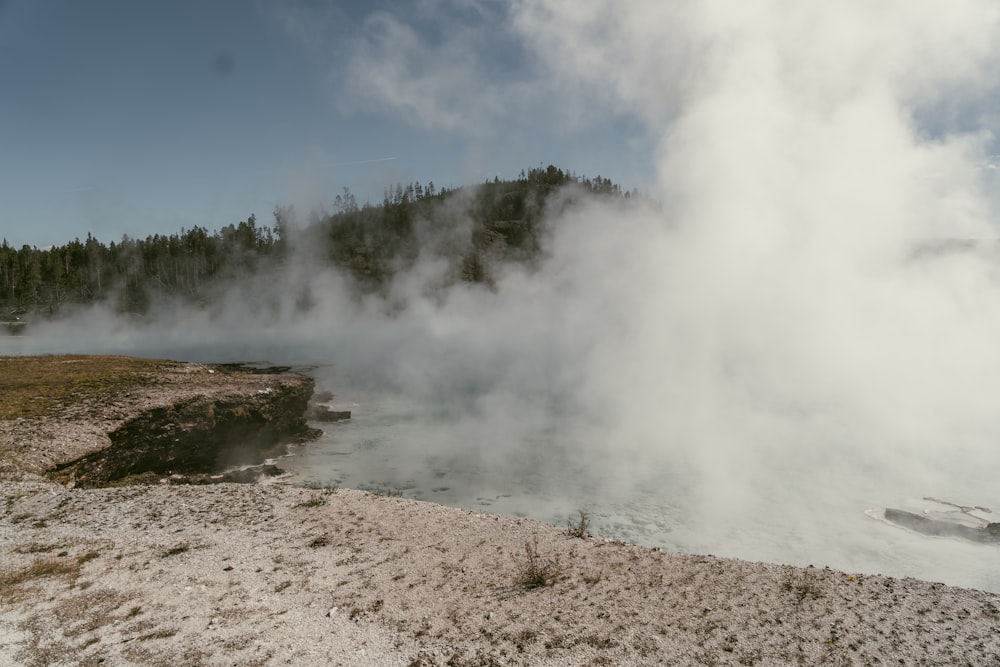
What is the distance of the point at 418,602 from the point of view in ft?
28.8

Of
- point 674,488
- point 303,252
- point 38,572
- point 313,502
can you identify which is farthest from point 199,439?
point 303,252

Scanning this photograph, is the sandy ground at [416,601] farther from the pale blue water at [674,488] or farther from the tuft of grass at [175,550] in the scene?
the pale blue water at [674,488]

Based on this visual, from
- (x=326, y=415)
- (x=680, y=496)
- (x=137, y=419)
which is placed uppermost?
(x=137, y=419)

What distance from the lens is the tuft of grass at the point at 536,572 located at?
30.8 feet

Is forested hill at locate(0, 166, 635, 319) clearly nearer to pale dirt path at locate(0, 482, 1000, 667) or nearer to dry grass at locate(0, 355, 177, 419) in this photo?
dry grass at locate(0, 355, 177, 419)

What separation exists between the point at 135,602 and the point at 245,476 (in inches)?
488

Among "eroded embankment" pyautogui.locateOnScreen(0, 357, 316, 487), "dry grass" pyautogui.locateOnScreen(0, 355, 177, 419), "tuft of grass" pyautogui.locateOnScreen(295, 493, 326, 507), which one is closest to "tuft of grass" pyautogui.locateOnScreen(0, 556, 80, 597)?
"tuft of grass" pyautogui.locateOnScreen(295, 493, 326, 507)

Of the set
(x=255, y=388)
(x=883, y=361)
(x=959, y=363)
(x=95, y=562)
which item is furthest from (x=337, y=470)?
(x=959, y=363)

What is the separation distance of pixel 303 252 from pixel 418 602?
131 metres

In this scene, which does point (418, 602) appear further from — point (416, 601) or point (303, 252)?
point (303, 252)

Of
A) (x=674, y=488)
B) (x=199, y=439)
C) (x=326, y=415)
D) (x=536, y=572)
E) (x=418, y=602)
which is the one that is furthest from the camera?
(x=326, y=415)

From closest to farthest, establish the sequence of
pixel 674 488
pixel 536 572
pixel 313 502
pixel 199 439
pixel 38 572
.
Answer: pixel 38 572 < pixel 536 572 < pixel 313 502 < pixel 674 488 < pixel 199 439

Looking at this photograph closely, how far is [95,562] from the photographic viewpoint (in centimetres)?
983

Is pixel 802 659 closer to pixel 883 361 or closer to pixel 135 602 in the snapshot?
pixel 135 602
